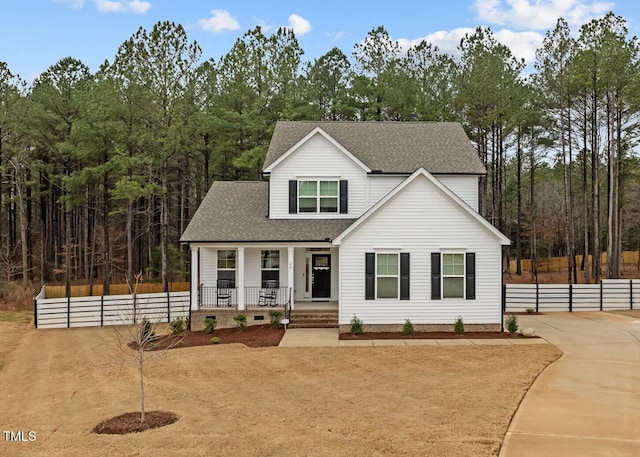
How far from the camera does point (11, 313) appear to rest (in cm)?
2827

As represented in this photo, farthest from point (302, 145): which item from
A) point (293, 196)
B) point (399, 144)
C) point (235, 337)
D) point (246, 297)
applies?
point (235, 337)

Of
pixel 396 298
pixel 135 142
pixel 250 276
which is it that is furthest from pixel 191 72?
pixel 396 298

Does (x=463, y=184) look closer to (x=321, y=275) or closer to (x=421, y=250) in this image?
(x=421, y=250)

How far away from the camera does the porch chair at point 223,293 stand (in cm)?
2184

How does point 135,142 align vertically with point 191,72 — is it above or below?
below

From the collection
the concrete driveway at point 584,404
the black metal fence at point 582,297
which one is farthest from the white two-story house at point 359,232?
the black metal fence at point 582,297

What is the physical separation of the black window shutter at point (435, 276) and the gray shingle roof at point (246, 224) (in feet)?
13.5

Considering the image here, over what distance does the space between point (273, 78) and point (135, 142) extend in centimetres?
919

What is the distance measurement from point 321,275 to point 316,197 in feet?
10.6

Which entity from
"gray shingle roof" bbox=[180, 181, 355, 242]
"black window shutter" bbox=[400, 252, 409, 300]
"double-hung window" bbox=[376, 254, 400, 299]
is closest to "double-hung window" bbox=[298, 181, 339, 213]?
"gray shingle roof" bbox=[180, 181, 355, 242]

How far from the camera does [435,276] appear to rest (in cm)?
1909

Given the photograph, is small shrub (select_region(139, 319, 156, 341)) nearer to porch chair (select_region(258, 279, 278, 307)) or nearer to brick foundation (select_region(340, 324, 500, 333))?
porch chair (select_region(258, 279, 278, 307))

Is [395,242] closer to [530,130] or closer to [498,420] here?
[498,420]

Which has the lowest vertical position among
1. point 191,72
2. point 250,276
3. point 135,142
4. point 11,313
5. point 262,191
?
point 11,313
